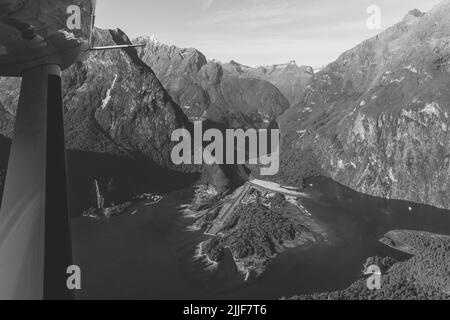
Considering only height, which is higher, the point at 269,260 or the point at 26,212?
the point at 26,212

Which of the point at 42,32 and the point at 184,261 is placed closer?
the point at 42,32

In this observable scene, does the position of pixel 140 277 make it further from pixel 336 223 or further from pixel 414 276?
pixel 336 223

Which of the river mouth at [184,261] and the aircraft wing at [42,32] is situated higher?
the aircraft wing at [42,32]

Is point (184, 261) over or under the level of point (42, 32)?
under

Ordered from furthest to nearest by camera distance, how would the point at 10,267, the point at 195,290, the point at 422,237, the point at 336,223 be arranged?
the point at 336,223 → the point at 422,237 → the point at 195,290 → the point at 10,267

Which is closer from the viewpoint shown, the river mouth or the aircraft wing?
the aircraft wing

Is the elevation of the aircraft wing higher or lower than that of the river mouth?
higher

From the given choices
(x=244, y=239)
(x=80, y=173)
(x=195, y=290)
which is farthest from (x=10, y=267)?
(x=80, y=173)

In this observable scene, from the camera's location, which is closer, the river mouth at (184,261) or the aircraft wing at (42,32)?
the aircraft wing at (42,32)
